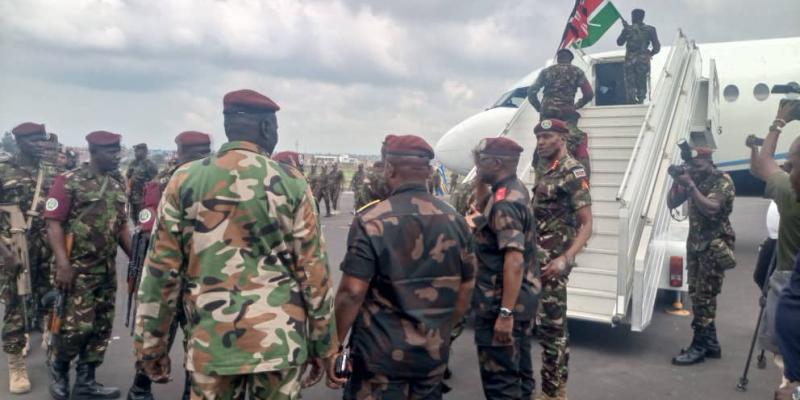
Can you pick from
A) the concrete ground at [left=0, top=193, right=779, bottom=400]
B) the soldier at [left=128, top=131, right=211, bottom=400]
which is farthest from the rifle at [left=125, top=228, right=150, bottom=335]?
the concrete ground at [left=0, top=193, right=779, bottom=400]

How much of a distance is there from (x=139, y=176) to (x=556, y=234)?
8.12 metres

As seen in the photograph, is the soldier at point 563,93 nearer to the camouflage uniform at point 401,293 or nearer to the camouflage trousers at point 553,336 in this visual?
the camouflage trousers at point 553,336

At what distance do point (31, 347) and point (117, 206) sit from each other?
233cm

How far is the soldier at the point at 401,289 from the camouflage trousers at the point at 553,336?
151 centimetres

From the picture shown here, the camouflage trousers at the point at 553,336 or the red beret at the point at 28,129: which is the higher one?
the red beret at the point at 28,129

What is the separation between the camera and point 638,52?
320 inches

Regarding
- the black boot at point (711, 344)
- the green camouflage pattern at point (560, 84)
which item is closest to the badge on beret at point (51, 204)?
the green camouflage pattern at point (560, 84)

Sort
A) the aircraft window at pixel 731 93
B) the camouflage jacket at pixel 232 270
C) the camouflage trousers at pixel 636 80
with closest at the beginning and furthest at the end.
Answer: the camouflage jacket at pixel 232 270 → the camouflage trousers at pixel 636 80 → the aircraft window at pixel 731 93

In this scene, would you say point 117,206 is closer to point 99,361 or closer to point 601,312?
point 99,361

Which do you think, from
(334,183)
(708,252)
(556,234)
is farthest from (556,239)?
(334,183)

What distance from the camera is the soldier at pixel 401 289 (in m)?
2.40

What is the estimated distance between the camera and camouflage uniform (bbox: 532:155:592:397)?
378 cm

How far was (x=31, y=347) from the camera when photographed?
17.4 feet

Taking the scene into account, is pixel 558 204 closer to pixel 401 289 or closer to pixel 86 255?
pixel 401 289
